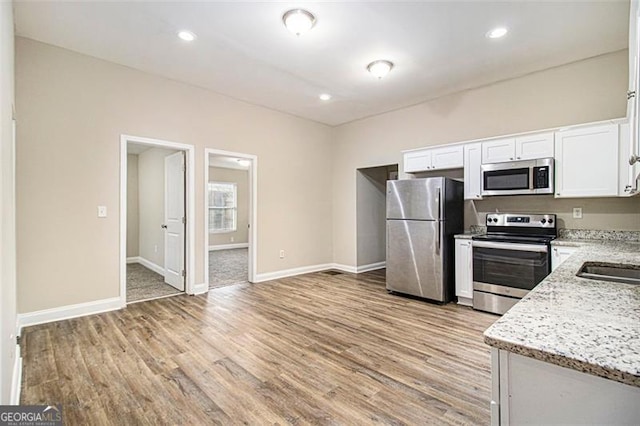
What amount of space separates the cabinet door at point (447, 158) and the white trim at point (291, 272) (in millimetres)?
2984

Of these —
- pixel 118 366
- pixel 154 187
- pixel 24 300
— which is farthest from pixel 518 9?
pixel 154 187

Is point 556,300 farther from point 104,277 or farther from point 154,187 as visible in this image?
point 154,187

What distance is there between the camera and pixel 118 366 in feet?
8.08

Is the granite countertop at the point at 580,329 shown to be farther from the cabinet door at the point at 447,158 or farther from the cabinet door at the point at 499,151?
the cabinet door at the point at 447,158

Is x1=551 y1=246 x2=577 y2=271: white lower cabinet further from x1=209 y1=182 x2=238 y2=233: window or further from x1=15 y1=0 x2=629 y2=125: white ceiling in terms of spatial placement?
x1=209 y1=182 x2=238 y2=233: window

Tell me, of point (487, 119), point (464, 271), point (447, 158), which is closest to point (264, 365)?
point (464, 271)

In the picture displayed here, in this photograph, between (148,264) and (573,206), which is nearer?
(573,206)

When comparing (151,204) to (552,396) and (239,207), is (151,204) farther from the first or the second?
(552,396)

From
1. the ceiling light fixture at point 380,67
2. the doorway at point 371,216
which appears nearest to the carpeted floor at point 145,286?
the doorway at point 371,216

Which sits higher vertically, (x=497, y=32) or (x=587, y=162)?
(x=497, y=32)

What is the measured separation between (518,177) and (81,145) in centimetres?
518

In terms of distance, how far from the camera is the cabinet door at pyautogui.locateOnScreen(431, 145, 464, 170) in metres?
4.29

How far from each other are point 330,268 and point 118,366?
4413 mm

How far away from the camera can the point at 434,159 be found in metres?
4.57
